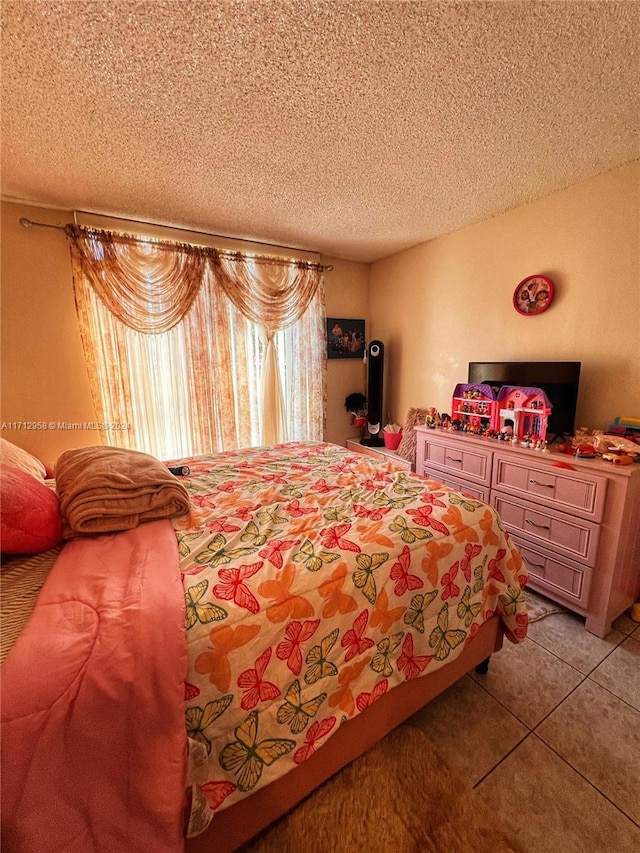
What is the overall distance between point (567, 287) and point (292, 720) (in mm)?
2745

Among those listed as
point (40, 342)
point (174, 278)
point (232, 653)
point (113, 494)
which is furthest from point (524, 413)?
point (40, 342)

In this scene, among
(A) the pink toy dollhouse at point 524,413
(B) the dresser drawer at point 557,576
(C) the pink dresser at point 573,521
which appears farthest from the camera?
(A) the pink toy dollhouse at point 524,413

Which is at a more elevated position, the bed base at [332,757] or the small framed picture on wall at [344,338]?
the small framed picture on wall at [344,338]

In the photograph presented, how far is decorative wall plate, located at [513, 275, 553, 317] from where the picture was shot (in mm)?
2293

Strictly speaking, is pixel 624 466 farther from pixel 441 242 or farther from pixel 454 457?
pixel 441 242

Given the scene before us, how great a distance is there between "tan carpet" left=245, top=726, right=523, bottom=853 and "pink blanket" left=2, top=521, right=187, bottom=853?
51cm

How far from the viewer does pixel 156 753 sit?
709 mm

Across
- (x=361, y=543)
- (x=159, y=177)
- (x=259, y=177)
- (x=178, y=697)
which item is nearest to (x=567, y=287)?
(x=259, y=177)

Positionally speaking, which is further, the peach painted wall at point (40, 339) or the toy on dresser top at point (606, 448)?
the peach painted wall at point (40, 339)

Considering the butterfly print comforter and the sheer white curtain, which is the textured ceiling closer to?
the sheer white curtain

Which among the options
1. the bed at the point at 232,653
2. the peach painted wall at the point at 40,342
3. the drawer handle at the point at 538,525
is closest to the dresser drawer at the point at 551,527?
the drawer handle at the point at 538,525

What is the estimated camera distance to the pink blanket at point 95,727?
2.00 feet

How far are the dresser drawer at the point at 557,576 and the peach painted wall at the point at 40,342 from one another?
10.6 ft

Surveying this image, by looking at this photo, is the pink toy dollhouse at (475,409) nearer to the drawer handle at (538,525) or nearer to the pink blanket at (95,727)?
the drawer handle at (538,525)
